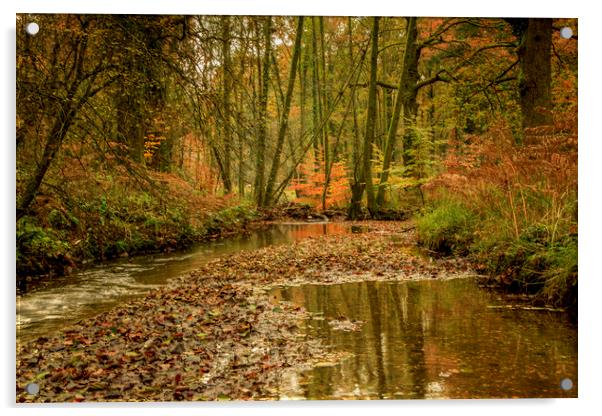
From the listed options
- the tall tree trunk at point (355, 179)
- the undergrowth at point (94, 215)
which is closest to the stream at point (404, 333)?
the undergrowth at point (94, 215)

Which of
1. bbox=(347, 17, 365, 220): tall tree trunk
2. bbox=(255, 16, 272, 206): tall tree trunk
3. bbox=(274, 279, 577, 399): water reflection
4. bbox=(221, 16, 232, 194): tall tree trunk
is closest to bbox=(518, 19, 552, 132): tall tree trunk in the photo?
bbox=(274, 279, 577, 399): water reflection

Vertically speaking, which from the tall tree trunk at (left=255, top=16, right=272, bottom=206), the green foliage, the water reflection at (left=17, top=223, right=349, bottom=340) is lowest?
the water reflection at (left=17, top=223, right=349, bottom=340)

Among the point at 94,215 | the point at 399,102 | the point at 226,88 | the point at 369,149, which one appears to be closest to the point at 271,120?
the point at 226,88

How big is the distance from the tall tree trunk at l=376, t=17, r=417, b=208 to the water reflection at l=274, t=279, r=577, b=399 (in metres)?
2.58

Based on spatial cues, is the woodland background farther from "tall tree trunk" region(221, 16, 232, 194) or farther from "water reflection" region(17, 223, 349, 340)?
"water reflection" region(17, 223, 349, 340)

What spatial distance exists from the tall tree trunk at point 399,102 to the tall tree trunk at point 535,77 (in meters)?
1.10

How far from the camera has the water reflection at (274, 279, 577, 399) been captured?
124 inches

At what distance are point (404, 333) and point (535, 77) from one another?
10.9 feet

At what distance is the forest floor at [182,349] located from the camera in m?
3.13

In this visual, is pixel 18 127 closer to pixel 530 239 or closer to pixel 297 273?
pixel 297 273

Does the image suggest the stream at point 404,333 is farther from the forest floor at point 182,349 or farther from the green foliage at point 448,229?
the green foliage at point 448,229

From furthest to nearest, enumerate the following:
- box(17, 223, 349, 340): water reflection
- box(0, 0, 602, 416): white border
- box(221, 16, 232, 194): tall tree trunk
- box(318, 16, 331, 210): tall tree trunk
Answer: box(318, 16, 331, 210): tall tree trunk, box(221, 16, 232, 194): tall tree trunk, box(17, 223, 349, 340): water reflection, box(0, 0, 602, 416): white border

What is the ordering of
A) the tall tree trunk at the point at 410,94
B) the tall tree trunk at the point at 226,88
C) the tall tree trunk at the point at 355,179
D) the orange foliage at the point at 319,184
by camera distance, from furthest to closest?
the tall tree trunk at the point at 355,179 → the orange foliage at the point at 319,184 → the tall tree trunk at the point at 410,94 → the tall tree trunk at the point at 226,88

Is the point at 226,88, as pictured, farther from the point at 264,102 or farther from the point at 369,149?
the point at 369,149
